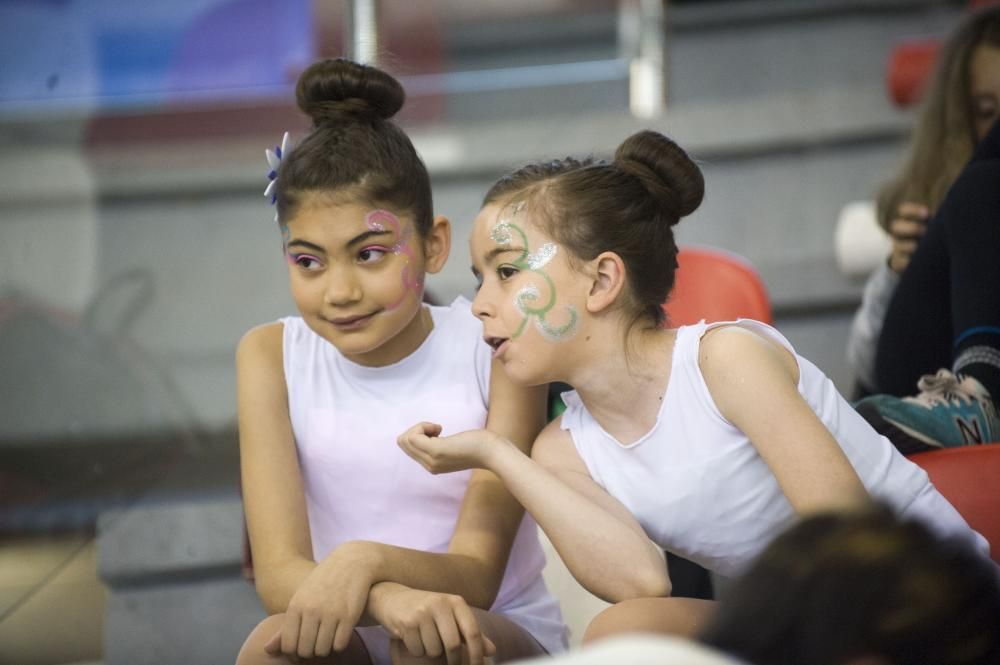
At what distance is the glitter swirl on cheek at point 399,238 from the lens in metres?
1.27

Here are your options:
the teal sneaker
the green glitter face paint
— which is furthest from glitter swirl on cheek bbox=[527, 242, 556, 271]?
the teal sneaker

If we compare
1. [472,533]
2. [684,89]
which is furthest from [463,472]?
[684,89]

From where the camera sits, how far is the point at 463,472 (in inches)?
53.2

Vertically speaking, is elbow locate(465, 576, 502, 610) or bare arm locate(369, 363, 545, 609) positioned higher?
bare arm locate(369, 363, 545, 609)

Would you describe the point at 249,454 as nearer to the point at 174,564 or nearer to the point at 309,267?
the point at 309,267

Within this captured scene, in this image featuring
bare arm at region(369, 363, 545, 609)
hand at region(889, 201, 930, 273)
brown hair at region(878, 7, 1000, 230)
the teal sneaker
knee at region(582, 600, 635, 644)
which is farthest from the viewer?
brown hair at region(878, 7, 1000, 230)

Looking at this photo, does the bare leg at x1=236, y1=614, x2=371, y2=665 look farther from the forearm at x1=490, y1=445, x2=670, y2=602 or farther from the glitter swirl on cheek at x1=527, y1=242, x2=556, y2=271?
the glitter swirl on cheek at x1=527, y1=242, x2=556, y2=271

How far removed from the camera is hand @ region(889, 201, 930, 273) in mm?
1815

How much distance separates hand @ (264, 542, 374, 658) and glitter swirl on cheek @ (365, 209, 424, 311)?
31 cm

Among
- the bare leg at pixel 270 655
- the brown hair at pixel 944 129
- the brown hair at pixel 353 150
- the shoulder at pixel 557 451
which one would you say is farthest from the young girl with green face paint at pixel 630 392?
the brown hair at pixel 944 129

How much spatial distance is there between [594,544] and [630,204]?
35 cm

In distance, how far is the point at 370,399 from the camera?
53.6 inches

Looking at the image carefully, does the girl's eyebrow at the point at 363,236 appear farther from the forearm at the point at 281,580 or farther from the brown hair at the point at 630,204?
the forearm at the point at 281,580

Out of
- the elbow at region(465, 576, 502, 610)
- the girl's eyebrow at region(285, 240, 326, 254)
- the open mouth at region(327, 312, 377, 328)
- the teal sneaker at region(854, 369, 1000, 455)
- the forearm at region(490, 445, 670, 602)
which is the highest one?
the girl's eyebrow at region(285, 240, 326, 254)
